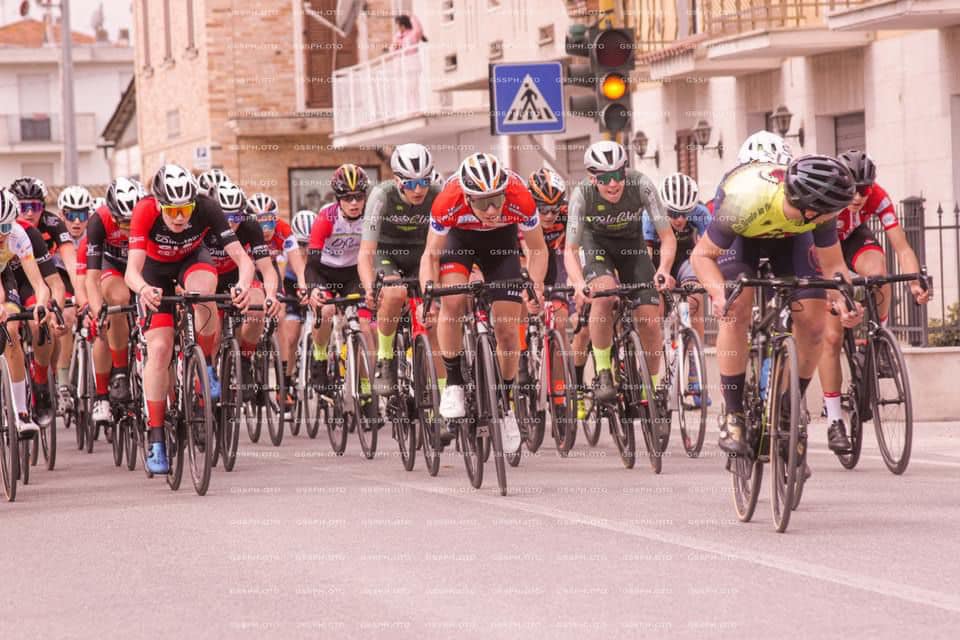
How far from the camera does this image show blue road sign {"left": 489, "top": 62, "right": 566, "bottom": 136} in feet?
60.9

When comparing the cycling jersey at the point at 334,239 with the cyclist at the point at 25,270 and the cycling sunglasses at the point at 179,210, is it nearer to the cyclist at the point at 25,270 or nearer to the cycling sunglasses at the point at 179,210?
the cyclist at the point at 25,270

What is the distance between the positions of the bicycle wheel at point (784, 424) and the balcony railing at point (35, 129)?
3742 inches

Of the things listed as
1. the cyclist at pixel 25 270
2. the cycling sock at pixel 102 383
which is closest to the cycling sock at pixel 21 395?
the cyclist at pixel 25 270

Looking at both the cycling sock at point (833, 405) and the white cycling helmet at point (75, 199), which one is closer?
the cycling sock at point (833, 405)

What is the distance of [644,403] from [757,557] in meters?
3.92

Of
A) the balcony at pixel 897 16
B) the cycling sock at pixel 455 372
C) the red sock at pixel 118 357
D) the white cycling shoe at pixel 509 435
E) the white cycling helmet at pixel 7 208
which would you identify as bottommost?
the white cycling shoe at pixel 509 435

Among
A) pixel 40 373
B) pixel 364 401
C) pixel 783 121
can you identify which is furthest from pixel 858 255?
pixel 783 121

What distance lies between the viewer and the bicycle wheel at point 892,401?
11.6 meters

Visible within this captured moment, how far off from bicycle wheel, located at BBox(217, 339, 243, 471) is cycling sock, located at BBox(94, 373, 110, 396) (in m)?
1.17

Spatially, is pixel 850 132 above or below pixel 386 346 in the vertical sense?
above

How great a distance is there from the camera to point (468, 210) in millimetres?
12172

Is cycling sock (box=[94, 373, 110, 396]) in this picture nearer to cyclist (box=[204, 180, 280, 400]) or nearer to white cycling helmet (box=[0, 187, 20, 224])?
cyclist (box=[204, 180, 280, 400])

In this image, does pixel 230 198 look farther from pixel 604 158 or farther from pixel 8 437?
pixel 8 437

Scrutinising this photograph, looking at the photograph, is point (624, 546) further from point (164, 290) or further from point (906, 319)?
point (906, 319)
